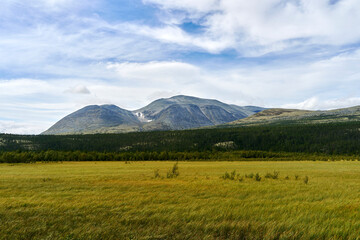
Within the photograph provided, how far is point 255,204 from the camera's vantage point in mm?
11773

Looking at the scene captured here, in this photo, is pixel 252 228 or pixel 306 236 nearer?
pixel 306 236

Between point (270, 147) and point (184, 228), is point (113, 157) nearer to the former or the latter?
point (184, 228)

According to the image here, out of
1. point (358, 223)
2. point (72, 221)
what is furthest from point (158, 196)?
point (358, 223)

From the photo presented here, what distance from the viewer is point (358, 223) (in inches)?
346

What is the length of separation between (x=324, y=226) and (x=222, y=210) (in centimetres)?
385

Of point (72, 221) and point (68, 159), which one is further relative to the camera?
point (68, 159)

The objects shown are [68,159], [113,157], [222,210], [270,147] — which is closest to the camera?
[222,210]

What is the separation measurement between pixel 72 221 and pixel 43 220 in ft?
3.42

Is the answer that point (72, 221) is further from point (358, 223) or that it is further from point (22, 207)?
point (358, 223)

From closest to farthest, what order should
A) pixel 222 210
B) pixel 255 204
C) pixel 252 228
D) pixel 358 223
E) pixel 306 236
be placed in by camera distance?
pixel 306 236 → pixel 252 228 → pixel 358 223 → pixel 222 210 → pixel 255 204

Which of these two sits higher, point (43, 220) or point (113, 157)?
point (43, 220)

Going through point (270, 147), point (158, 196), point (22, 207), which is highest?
point (22, 207)

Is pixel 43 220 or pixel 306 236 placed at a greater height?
pixel 43 220

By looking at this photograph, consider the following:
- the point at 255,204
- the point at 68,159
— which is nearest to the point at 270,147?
the point at 68,159
